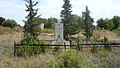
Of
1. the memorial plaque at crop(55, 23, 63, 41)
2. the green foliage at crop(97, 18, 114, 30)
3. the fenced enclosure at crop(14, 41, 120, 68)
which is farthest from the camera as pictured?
the green foliage at crop(97, 18, 114, 30)

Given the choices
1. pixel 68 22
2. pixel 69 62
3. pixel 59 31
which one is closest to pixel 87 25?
pixel 68 22

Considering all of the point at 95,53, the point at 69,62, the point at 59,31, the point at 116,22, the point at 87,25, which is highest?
the point at 116,22

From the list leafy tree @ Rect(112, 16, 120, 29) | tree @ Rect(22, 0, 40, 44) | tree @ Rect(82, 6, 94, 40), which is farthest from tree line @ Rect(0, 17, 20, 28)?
leafy tree @ Rect(112, 16, 120, 29)

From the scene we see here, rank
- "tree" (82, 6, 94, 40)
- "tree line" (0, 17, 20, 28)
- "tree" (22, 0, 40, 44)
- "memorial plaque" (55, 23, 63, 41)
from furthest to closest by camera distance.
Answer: "tree line" (0, 17, 20, 28) < "tree" (82, 6, 94, 40) < "tree" (22, 0, 40, 44) < "memorial plaque" (55, 23, 63, 41)

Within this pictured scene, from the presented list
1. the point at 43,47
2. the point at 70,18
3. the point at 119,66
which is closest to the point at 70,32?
the point at 70,18

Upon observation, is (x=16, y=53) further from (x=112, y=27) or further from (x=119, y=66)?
(x=112, y=27)

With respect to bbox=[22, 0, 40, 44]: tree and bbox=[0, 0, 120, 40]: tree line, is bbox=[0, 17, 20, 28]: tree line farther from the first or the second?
bbox=[22, 0, 40, 44]: tree

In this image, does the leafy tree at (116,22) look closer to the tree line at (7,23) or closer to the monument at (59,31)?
the tree line at (7,23)

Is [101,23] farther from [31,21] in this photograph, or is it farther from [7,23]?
[31,21]

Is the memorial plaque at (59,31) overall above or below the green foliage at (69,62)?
above

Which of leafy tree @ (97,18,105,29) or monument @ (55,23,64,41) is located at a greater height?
leafy tree @ (97,18,105,29)

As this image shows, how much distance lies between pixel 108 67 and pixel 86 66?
952 mm

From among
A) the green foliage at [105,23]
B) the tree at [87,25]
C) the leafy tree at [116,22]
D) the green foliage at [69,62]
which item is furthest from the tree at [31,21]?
the leafy tree at [116,22]

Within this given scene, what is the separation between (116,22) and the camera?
70812 millimetres
